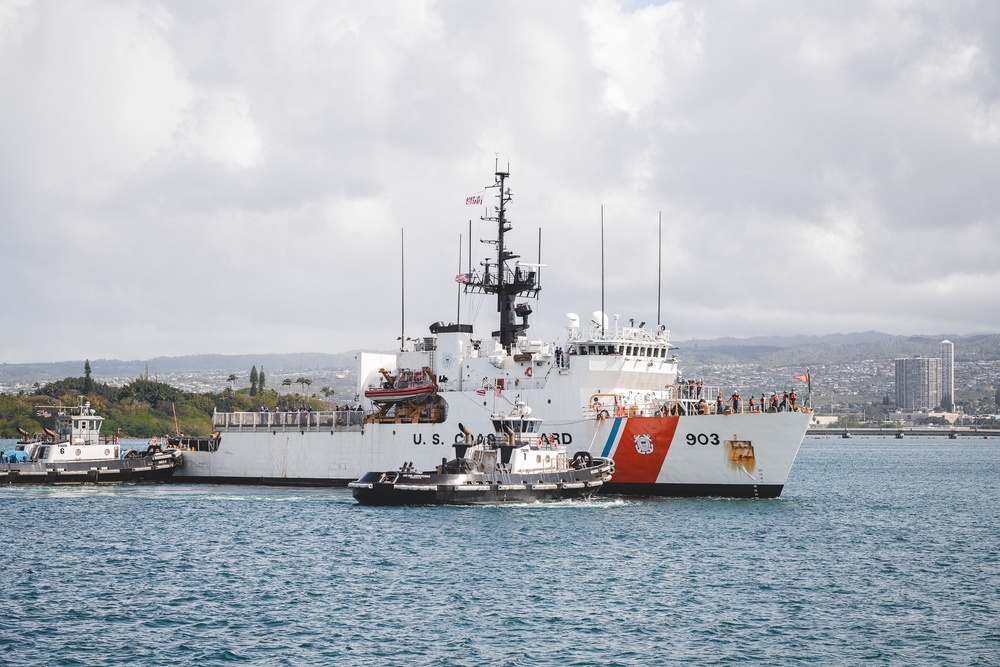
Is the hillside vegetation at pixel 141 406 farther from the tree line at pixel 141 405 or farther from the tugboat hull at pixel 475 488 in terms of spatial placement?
the tugboat hull at pixel 475 488

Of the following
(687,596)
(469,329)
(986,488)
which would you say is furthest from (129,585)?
(986,488)

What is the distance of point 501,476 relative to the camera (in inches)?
1657

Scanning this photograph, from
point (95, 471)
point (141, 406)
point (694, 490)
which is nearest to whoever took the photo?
point (694, 490)

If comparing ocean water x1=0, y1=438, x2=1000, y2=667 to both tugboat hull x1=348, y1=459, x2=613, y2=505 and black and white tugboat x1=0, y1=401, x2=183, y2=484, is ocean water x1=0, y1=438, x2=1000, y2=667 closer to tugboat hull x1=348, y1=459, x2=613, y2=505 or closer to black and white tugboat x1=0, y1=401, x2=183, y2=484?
tugboat hull x1=348, y1=459, x2=613, y2=505

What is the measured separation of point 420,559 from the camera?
3061 cm

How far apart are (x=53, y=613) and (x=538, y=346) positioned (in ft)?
85.0

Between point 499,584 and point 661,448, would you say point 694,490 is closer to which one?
point 661,448

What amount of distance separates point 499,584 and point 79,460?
33275 mm

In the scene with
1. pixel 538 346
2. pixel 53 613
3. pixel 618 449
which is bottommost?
pixel 53 613

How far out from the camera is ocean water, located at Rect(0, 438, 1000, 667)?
2136cm

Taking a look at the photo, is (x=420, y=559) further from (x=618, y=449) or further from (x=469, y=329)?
(x=469, y=329)

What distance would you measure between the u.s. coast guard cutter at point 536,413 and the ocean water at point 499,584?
1694 millimetres

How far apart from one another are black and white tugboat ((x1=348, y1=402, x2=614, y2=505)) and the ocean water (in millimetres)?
929

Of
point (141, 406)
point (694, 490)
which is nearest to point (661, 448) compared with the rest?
point (694, 490)
